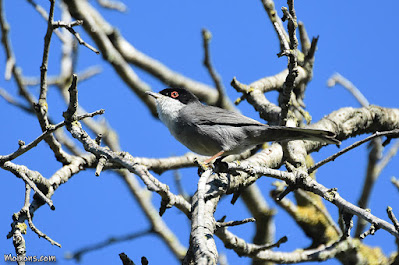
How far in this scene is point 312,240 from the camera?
6227mm

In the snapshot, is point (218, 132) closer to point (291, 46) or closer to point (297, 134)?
point (297, 134)

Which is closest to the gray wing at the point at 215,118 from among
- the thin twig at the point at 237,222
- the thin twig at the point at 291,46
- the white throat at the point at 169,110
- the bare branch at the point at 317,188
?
the white throat at the point at 169,110

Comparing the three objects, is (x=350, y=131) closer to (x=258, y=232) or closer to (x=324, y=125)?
(x=324, y=125)

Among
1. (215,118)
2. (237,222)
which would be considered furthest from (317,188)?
(215,118)

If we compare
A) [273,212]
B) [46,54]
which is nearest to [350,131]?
[273,212]

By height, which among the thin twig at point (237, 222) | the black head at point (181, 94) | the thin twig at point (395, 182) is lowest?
the thin twig at point (237, 222)

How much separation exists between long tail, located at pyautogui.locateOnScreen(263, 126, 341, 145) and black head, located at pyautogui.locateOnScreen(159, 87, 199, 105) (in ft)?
4.67

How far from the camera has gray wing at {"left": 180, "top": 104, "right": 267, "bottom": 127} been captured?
535cm

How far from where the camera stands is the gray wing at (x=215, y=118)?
5352 millimetres

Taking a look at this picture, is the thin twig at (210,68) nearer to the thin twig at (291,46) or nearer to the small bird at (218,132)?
the small bird at (218,132)

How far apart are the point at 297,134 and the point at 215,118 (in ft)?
3.42

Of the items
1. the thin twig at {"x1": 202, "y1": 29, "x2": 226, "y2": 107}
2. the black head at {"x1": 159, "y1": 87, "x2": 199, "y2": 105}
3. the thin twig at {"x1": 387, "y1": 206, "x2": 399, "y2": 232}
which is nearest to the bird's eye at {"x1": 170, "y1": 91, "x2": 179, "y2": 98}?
the black head at {"x1": 159, "y1": 87, "x2": 199, "y2": 105}

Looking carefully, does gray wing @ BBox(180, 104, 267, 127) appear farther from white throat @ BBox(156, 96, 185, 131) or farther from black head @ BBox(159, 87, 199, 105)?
black head @ BBox(159, 87, 199, 105)

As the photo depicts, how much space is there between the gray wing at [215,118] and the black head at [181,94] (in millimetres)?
516
